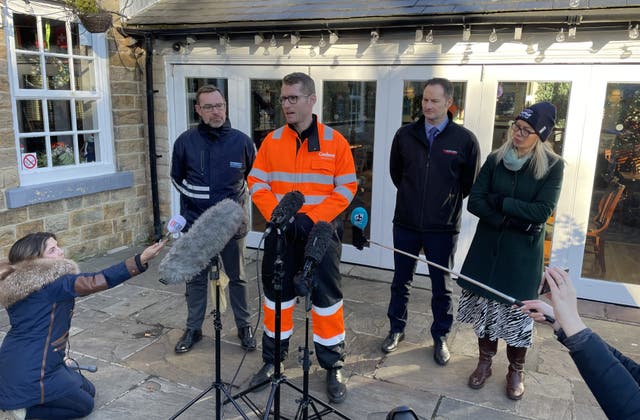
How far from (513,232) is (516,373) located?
39.9 inches

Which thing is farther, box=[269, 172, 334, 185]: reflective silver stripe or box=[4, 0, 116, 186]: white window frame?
box=[4, 0, 116, 186]: white window frame

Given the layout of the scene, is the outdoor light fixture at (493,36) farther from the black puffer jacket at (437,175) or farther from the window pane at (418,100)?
the black puffer jacket at (437,175)

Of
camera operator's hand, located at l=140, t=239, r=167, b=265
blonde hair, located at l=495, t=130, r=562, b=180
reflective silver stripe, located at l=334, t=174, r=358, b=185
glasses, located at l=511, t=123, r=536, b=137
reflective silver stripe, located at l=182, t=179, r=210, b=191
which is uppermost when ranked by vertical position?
glasses, located at l=511, t=123, r=536, b=137

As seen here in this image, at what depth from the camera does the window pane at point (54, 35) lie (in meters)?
5.61

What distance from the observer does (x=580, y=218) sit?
504 centimetres

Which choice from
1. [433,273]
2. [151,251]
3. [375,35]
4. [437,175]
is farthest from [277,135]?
[375,35]

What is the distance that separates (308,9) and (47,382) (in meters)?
4.63

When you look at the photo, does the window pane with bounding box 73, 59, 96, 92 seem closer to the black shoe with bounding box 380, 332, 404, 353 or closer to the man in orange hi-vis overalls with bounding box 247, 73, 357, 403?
the man in orange hi-vis overalls with bounding box 247, 73, 357, 403

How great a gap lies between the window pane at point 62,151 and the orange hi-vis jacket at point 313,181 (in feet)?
12.2

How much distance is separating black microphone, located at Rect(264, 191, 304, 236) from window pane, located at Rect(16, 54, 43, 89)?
4434 mm

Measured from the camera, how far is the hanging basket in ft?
18.5

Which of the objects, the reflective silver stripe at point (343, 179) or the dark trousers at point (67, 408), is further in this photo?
the reflective silver stripe at point (343, 179)

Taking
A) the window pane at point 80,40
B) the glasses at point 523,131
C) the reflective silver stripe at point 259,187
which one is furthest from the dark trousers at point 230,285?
the window pane at point 80,40

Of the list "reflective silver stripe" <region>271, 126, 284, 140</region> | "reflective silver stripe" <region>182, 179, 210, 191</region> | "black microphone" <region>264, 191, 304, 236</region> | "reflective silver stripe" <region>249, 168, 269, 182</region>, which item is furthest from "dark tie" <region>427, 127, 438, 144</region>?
"reflective silver stripe" <region>182, 179, 210, 191</region>
